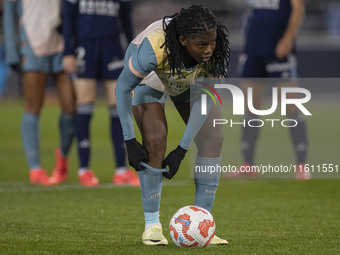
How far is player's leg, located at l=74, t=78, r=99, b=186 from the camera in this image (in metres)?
8.32

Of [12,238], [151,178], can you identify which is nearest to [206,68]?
[151,178]

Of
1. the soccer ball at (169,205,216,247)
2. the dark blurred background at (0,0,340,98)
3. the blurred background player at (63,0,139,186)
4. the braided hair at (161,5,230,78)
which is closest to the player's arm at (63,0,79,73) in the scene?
the blurred background player at (63,0,139,186)

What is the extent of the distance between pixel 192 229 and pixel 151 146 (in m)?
0.62

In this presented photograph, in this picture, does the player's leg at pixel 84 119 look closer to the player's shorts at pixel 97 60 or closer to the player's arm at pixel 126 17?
the player's shorts at pixel 97 60

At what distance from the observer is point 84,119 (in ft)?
27.5

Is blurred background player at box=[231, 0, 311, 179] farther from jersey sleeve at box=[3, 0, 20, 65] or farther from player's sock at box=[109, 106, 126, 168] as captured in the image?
jersey sleeve at box=[3, 0, 20, 65]

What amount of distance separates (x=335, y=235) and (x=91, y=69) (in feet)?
12.2

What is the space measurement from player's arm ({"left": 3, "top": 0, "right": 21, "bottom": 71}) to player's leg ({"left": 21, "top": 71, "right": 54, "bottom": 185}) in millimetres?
211

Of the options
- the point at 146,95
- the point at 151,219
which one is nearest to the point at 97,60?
the point at 146,95

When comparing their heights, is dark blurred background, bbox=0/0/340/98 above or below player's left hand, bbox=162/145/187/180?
below

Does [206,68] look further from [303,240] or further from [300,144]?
[300,144]

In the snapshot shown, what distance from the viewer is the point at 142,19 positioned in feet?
84.1

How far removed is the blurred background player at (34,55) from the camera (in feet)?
28.2

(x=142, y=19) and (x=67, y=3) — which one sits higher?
(x=67, y=3)
